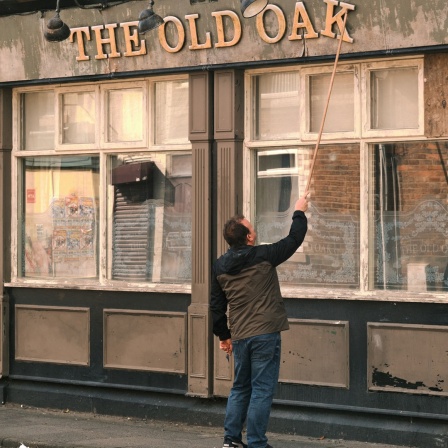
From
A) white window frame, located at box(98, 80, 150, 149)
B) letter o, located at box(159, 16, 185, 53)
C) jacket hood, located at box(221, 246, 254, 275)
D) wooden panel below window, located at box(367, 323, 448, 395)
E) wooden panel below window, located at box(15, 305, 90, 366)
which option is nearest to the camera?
jacket hood, located at box(221, 246, 254, 275)

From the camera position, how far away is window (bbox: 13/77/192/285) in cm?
1287

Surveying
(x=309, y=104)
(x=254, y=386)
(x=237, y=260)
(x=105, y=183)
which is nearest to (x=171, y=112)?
(x=105, y=183)

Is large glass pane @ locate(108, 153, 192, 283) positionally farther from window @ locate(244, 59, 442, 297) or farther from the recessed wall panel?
the recessed wall panel

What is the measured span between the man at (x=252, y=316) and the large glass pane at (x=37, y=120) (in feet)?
14.8

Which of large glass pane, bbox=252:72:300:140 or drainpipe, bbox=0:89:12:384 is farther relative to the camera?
drainpipe, bbox=0:89:12:384

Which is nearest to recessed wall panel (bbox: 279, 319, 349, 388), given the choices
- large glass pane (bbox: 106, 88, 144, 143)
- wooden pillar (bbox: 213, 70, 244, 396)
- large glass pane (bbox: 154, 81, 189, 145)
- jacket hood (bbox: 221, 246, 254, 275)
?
wooden pillar (bbox: 213, 70, 244, 396)

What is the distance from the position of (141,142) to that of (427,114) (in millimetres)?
3381

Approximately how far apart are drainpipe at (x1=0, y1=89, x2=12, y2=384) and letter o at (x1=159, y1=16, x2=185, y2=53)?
2.36 m

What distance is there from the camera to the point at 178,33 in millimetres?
12312

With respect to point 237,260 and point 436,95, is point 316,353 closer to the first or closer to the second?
point 237,260

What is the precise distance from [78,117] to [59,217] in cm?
117

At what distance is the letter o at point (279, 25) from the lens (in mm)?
11664

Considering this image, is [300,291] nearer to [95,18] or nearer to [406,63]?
[406,63]

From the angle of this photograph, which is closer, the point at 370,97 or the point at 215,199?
the point at 370,97
